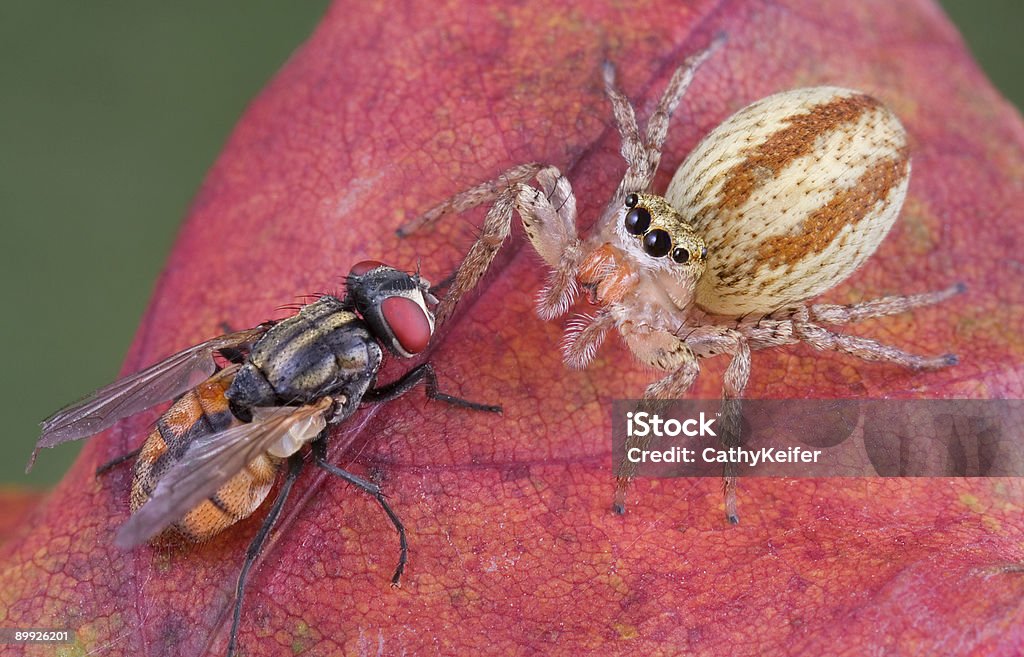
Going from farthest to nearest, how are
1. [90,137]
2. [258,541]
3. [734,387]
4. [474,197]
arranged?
[90,137] → [474,197] → [734,387] → [258,541]

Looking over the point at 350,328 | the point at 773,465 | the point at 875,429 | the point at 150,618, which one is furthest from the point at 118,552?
the point at 875,429

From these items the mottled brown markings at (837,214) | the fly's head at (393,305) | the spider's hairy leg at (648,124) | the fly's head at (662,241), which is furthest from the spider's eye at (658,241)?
the fly's head at (393,305)

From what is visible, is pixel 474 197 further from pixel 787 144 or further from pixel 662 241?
pixel 787 144

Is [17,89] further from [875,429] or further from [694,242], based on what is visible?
[875,429]

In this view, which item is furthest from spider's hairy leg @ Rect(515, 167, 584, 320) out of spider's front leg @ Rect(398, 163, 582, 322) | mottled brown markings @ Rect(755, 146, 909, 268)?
mottled brown markings @ Rect(755, 146, 909, 268)

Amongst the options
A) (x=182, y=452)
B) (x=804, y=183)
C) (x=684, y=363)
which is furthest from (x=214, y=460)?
(x=804, y=183)
